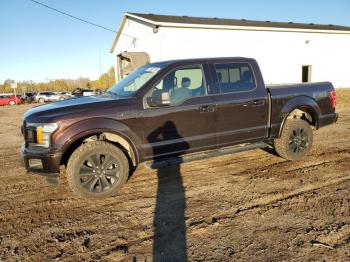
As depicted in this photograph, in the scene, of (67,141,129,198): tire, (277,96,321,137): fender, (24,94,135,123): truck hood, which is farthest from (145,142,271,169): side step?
(24,94,135,123): truck hood

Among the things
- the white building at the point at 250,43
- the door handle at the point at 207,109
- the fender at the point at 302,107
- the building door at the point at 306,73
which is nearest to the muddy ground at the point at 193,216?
the fender at the point at 302,107

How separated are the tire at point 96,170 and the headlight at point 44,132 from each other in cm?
42

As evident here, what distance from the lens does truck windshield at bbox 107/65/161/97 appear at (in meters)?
4.79

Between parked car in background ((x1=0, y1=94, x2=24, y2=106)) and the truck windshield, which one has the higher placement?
parked car in background ((x1=0, y1=94, x2=24, y2=106))

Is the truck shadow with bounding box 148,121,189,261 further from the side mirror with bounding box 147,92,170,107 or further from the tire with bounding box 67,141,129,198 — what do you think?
the tire with bounding box 67,141,129,198

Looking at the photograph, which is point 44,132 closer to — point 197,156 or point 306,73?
point 197,156

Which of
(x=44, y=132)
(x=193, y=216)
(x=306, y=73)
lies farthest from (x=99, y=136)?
(x=306, y=73)

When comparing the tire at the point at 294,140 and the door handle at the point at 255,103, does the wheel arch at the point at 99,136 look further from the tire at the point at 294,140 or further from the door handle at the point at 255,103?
the tire at the point at 294,140

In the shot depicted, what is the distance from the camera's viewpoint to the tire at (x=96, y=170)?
13.9 feet

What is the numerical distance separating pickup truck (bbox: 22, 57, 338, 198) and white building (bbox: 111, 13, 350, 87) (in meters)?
14.2

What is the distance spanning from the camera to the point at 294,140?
231 inches

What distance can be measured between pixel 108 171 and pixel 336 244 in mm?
3055

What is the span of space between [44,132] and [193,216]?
91.9 inches

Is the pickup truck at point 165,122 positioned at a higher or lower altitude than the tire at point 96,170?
higher
